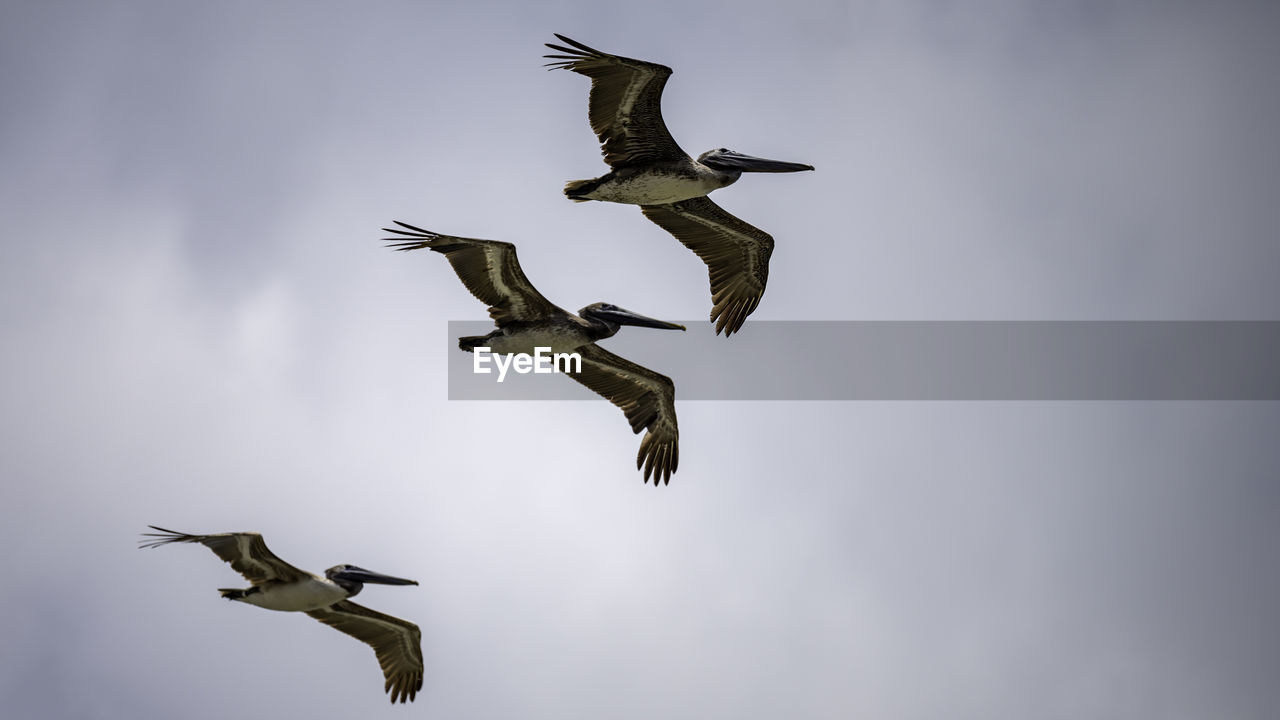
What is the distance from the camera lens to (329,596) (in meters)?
16.7

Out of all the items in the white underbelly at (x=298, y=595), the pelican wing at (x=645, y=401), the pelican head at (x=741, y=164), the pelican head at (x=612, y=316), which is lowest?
the white underbelly at (x=298, y=595)

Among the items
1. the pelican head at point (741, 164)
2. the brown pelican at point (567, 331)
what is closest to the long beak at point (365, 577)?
the brown pelican at point (567, 331)

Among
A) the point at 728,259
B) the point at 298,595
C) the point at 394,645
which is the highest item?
the point at 728,259

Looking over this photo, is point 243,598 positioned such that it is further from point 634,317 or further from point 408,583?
point 634,317

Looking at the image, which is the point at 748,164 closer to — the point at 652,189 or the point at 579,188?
the point at 652,189

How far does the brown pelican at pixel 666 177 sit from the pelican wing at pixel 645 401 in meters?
1.26

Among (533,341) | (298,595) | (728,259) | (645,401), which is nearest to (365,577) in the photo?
(298,595)

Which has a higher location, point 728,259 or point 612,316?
point 728,259

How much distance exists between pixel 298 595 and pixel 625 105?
6.99 m

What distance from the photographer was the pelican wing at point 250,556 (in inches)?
610

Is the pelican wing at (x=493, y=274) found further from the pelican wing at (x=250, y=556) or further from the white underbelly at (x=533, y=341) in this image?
the pelican wing at (x=250, y=556)

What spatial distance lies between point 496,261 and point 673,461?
4437 mm

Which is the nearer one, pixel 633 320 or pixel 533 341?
pixel 533 341

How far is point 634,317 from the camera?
59.3 ft
